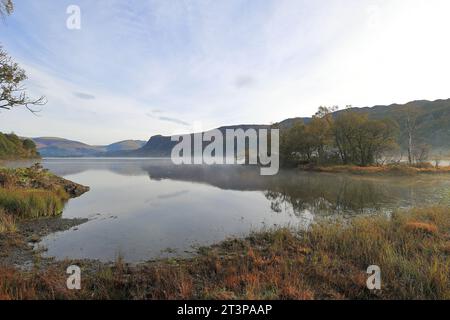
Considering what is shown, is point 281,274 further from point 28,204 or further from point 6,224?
point 28,204

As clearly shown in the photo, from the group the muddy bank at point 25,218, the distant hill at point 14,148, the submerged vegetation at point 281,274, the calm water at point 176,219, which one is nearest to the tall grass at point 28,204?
the muddy bank at point 25,218

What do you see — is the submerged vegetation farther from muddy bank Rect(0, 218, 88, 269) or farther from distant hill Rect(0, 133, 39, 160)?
distant hill Rect(0, 133, 39, 160)

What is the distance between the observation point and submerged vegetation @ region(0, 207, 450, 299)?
15.3 ft

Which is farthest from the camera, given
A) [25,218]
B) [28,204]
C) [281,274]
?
[28,204]

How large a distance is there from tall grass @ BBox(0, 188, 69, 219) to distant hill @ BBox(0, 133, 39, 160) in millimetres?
108360

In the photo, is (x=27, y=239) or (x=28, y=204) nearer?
(x=27, y=239)

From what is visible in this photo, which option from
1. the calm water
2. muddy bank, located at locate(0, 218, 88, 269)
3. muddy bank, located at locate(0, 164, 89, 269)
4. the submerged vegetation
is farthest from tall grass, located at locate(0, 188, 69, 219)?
the submerged vegetation

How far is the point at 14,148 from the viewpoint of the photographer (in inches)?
3868

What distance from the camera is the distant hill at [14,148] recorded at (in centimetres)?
9018

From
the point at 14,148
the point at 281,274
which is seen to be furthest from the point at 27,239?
the point at 14,148

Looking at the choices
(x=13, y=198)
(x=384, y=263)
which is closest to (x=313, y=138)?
(x=384, y=263)

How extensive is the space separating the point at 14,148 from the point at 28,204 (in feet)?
403

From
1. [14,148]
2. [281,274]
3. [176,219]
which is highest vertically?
[14,148]
